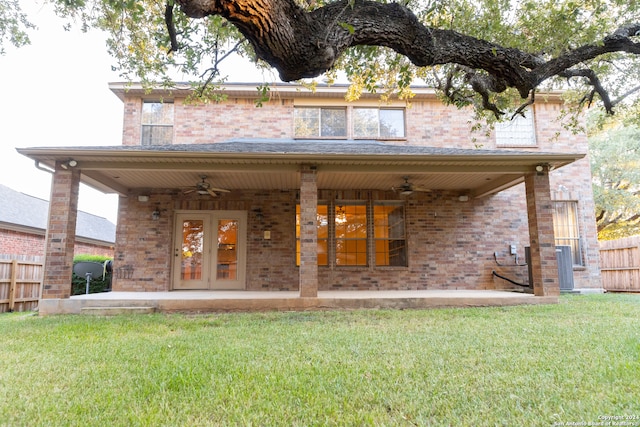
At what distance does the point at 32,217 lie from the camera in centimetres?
1405

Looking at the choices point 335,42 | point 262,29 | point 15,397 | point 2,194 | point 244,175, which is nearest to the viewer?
point 15,397

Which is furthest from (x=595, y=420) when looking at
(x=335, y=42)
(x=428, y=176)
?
(x=428, y=176)

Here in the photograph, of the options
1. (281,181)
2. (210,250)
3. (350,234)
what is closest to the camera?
(281,181)

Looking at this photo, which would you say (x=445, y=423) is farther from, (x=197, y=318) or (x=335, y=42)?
(x=197, y=318)

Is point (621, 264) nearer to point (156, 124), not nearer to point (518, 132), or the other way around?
point (518, 132)

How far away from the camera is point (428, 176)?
8484 millimetres

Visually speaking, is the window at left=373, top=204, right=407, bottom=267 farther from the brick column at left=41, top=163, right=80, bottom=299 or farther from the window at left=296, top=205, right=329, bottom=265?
the brick column at left=41, top=163, right=80, bottom=299

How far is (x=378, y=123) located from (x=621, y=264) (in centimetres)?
814

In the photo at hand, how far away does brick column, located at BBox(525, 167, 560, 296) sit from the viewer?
7.24 metres

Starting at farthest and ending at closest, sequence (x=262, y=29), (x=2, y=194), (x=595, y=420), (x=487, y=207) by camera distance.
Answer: (x=2, y=194), (x=487, y=207), (x=262, y=29), (x=595, y=420)

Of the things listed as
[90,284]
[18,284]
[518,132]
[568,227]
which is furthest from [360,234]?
[18,284]

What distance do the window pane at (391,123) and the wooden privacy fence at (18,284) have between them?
9.23m

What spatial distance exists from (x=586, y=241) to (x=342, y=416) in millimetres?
10622

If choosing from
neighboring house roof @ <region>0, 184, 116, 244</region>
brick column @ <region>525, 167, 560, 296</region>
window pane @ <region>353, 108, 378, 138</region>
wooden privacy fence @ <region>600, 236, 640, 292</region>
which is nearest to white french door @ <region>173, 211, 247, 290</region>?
window pane @ <region>353, 108, 378, 138</region>
